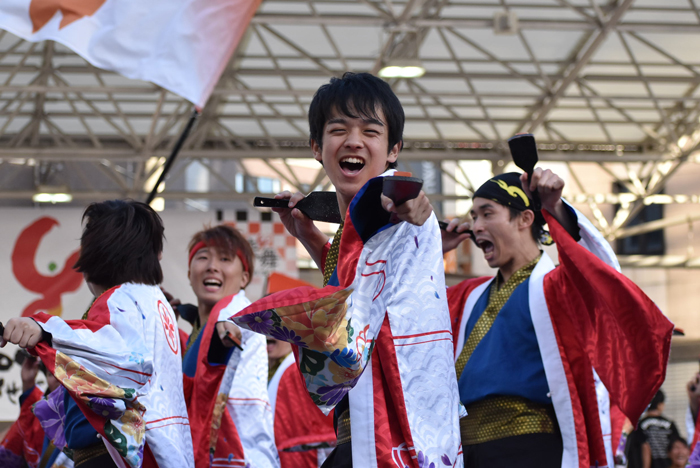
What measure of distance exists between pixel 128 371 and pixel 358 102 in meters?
0.96

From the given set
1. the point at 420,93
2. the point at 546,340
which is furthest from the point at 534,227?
the point at 420,93

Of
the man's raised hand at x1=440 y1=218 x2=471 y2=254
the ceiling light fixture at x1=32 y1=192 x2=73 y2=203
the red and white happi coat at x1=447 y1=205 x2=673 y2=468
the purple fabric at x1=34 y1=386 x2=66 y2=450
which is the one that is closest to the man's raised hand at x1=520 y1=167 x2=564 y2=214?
the red and white happi coat at x1=447 y1=205 x2=673 y2=468

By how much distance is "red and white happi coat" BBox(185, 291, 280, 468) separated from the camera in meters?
2.96

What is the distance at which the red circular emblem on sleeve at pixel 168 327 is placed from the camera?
2.39m

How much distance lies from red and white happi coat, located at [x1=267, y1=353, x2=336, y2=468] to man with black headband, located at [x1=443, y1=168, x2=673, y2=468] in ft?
4.42

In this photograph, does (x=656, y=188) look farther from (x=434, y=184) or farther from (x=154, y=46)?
(x=154, y=46)

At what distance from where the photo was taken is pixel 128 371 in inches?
83.7

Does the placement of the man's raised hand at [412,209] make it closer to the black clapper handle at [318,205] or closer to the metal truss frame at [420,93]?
the black clapper handle at [318,205]

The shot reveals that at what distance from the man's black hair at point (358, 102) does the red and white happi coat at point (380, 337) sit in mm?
240

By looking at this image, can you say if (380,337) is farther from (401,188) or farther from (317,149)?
(317,149)

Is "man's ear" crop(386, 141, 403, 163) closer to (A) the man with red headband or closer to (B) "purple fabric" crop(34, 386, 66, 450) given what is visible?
(A) the man with red headband

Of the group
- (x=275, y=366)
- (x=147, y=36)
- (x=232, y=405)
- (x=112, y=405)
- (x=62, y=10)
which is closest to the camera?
(x=112, y=405)

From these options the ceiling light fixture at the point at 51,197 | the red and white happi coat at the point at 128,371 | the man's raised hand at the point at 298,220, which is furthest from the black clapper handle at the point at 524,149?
the ceiling light fixture at the point at 51,197

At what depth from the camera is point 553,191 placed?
174 cm
